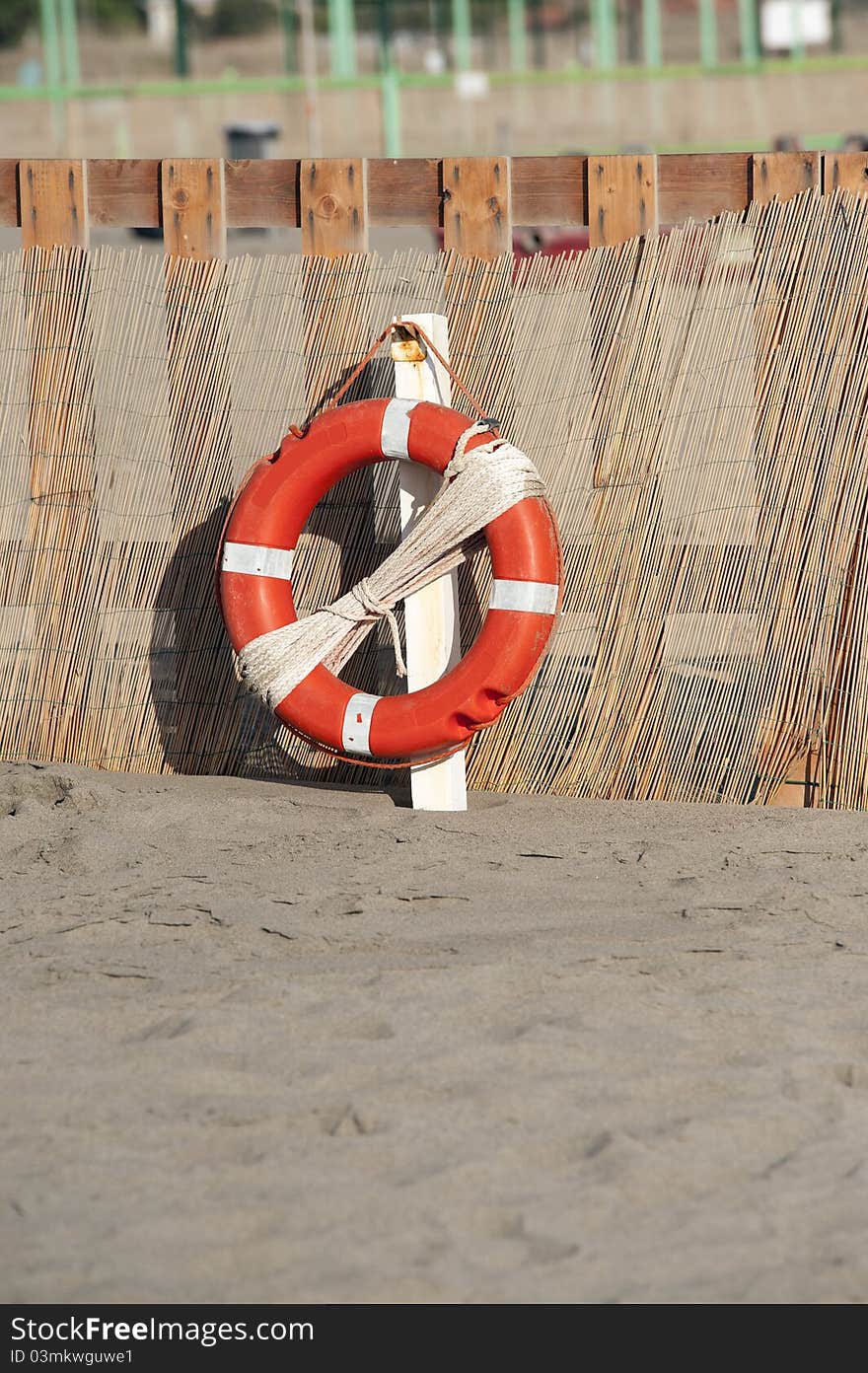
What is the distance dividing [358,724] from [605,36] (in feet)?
66.1

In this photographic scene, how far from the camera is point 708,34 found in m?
21.2

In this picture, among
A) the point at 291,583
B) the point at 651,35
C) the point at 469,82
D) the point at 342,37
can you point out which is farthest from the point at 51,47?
the point at 291,583

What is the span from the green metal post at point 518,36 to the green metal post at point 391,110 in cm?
175

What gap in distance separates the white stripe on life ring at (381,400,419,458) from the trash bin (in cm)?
1754

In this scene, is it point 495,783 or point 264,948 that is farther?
point 495,783

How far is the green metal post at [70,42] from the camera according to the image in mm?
21234

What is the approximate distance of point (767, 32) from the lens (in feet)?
69.2

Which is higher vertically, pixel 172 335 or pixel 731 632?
pixel 172 335

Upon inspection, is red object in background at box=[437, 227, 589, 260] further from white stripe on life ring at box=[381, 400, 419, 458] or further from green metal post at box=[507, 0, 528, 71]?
green metal post at box=[507, 0, 528, 71]

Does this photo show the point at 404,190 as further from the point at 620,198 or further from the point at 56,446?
the point at 56,446

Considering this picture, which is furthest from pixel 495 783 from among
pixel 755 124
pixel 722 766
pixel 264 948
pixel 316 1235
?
pixel 755 124

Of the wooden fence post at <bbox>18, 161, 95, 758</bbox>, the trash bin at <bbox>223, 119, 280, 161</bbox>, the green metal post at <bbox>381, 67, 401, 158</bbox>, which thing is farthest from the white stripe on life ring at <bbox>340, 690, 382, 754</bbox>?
the green metal post at <bbox>381, 67, 401, 158</bbox>
